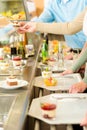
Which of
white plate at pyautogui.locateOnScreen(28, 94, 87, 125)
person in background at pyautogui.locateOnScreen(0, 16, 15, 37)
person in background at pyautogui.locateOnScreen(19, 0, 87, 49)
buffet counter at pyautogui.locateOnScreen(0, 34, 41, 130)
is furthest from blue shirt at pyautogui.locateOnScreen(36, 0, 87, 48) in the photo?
white plate at pyautogui.locateOnScreen(28, 94, 87, 125)

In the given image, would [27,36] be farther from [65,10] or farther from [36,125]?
[36,125]

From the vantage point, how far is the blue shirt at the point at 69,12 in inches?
159

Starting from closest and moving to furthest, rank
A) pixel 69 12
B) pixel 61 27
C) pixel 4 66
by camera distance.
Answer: pixel 4 66, pixel 61 27, pixel 69 12

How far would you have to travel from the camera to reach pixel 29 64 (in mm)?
3299

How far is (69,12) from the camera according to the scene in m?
4.14

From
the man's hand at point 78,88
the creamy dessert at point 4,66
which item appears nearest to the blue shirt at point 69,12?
the creamy dessert at point 4,66

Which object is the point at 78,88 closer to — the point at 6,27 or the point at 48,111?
the point at 48,111

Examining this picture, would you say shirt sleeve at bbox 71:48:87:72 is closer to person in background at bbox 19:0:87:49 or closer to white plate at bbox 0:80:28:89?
white plate at bbox 0:80:28:89

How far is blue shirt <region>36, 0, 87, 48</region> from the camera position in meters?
4.05

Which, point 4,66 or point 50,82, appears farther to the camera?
point 4,66

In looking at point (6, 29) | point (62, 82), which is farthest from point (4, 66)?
point (6, 29)

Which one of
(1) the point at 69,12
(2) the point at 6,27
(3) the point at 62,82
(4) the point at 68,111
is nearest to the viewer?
(4) the point at 68,111

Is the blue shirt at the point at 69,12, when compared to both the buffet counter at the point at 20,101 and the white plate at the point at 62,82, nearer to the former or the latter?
the buffet counter at the point at 20,101

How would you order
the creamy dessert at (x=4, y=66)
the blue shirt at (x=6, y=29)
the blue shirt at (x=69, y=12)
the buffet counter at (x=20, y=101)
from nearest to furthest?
the buffet counter at (x=20, y=101) → the creamy dessert at (x=4, y=66) → the blue shirt at (x=6, y=29) → the blue shirt at (x=69, y=12)
